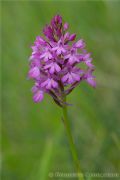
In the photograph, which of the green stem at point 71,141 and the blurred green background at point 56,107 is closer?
the green stem at point 71,141

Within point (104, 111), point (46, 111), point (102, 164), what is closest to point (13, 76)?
point (46, 111)

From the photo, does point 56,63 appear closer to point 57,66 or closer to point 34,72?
point 57,66

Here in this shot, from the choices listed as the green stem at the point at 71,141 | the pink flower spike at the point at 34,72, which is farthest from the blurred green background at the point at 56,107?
the pink flower spike at the point at 34,72

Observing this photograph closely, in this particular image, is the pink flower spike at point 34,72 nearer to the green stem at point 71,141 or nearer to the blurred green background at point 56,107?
the green stem at point 71,141

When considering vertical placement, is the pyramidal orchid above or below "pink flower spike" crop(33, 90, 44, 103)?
above

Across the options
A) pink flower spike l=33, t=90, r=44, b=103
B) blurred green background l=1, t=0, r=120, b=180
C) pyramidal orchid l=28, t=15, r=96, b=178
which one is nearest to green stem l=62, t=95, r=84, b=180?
pyramidal orchid l=28, t=15, r=96, b=178

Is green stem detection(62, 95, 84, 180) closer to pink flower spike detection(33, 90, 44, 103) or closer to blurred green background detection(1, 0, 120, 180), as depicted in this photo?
pink flower spike detection(33, 90, 44, 103)
